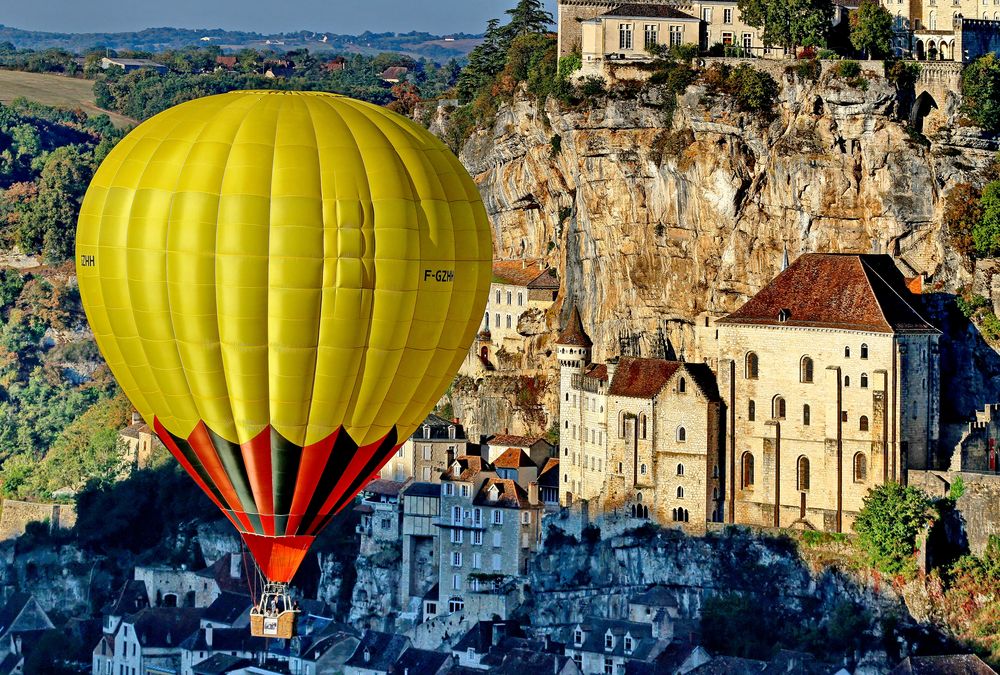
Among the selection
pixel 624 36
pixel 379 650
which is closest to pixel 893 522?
pixel 379 650

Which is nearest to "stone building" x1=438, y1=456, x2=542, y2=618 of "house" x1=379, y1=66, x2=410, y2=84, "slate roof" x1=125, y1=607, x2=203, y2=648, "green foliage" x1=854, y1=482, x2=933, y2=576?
"slate roof" x1=125, y1=607, x2=203, y2=648

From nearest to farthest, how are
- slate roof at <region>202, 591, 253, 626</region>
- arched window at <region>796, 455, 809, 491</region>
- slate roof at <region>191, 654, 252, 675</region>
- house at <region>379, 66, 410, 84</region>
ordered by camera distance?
arched window at <region>796, 455, 809, 491</region>
slate roof at <region>191, 654, 252, 675</region>
slate roof at <region>202, 591, 253, 626</region>
house at <region>379, 66, 410, 84</region>

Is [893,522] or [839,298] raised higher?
[839,298]

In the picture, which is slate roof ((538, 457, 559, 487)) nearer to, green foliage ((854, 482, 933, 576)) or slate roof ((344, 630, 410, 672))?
slate roof ((344, 630, 410, 672))

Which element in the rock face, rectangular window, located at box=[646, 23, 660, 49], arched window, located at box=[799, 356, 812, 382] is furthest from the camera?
rectangular window, located at box=[646, 23, 660, 49]

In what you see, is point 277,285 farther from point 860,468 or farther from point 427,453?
point 427,453

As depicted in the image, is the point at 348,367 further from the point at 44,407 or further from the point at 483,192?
the point at 44,407

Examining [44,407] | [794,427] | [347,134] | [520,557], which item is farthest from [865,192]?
[44,407]
